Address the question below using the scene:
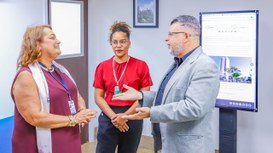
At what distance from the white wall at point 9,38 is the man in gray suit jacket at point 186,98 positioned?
5.17 ft

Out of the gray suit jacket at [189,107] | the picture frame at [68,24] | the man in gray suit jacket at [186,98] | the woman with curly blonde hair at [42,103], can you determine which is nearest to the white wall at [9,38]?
the picture frame at [68,24]

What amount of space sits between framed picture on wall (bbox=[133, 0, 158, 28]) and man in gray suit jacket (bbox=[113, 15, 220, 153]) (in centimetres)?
180

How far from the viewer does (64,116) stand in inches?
76.7

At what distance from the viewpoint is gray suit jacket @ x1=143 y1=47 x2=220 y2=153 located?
1.75 metres

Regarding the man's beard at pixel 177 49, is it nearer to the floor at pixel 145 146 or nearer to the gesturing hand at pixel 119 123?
the gesturing hand at pixel 119 123

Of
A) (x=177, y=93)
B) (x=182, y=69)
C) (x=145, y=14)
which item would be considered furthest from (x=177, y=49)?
(x=145, y=14)

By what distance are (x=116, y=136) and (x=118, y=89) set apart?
378 millimetres

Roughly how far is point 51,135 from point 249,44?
5.81 feet

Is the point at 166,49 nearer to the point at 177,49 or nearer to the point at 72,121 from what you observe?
the point at 177,49

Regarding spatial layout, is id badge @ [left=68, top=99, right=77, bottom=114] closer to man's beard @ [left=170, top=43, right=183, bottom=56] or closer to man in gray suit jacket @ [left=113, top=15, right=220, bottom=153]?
man in gray suit jacket @ [left=113, top=15, right=220, bottom=153]

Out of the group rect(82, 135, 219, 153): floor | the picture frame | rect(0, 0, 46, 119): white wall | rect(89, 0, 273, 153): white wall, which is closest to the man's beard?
rect(89, 0, 273, 153): white wall

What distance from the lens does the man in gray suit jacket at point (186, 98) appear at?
5.76 feet

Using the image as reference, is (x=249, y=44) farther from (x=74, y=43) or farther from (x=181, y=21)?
(x=74, y=43)

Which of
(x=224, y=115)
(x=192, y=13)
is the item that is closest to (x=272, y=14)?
(x=192, y=13)
